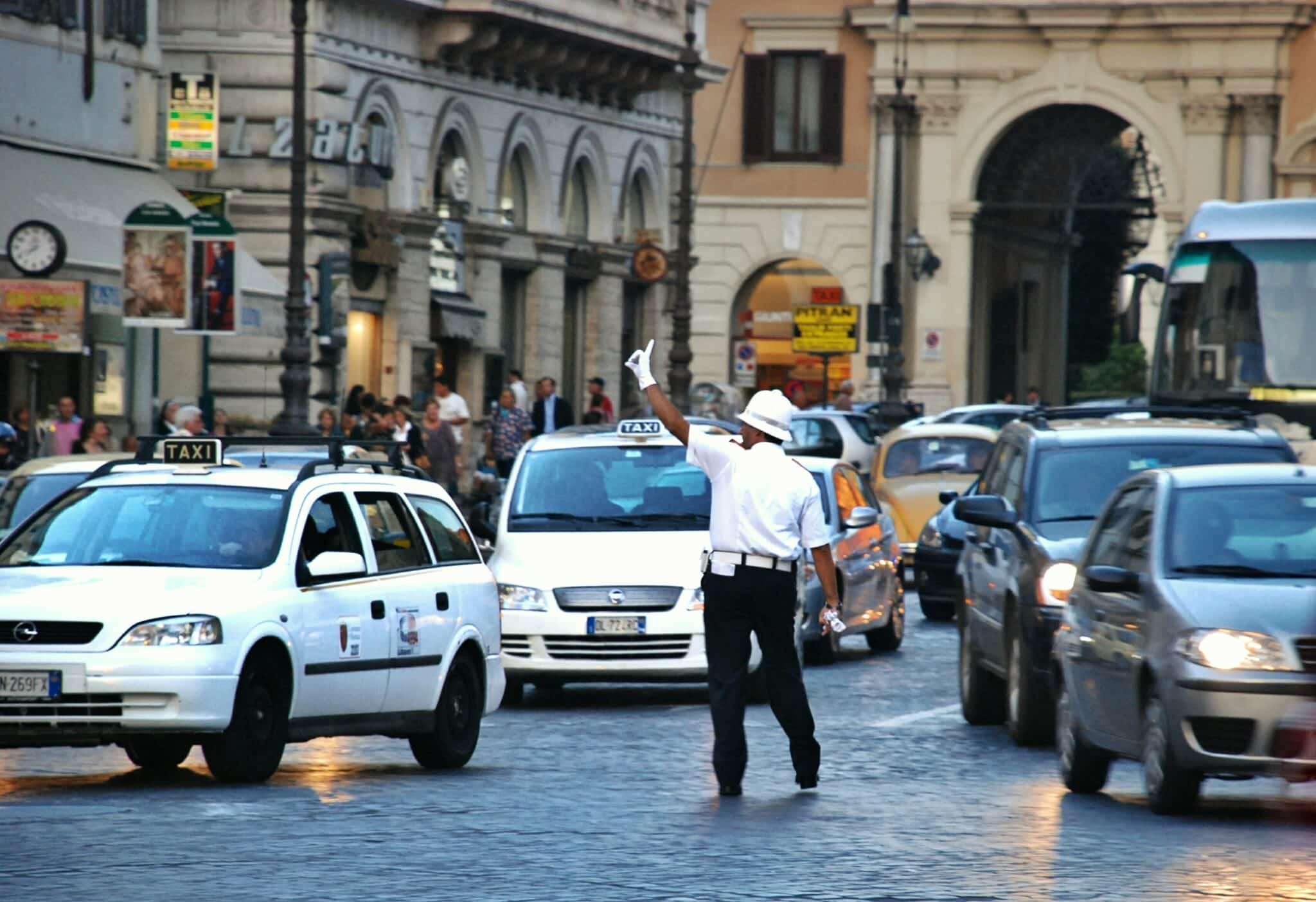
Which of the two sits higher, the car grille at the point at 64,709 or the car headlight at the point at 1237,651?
the car headlight at the point at 1237,651

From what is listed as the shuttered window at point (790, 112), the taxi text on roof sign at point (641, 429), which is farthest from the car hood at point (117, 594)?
the shuttered window at point (790, 112)

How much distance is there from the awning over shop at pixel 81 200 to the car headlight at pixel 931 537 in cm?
1008

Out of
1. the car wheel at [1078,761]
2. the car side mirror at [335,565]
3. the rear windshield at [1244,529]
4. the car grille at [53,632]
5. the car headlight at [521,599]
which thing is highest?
the rear windshield at [1244,529]

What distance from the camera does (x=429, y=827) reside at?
37.4 feet

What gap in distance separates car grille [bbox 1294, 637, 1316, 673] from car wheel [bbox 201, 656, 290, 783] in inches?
169

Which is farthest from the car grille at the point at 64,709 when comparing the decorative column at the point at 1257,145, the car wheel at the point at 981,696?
the decorative column at the point at 1257,145

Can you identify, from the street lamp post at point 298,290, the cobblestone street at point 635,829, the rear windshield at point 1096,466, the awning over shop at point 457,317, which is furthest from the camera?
the awning over shop at point 457,317

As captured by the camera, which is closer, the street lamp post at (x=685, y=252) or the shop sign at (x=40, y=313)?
the shop sign at (x=40, y=313)

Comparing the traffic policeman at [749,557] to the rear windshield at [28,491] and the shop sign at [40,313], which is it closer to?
the rear windshield at [28,491]

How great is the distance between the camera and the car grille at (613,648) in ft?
59.1

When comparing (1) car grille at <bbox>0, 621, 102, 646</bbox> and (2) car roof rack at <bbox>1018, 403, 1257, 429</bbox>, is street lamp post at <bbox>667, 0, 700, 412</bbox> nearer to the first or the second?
(2) car roof rack at <bbox>1018, 403, 1257, 429</bbox>

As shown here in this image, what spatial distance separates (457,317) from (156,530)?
96.1ft

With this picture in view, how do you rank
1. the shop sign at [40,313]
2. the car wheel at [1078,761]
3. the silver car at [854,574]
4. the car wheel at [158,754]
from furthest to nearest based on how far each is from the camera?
the shop sign at [40,313]
the silver car at [854,574]
the car wheel at [158,754]
the car wheel at [1078,761]

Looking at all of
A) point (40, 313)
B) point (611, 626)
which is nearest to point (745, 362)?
point (40, 313)
